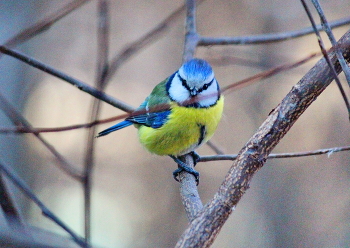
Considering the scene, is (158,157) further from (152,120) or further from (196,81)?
(196,81)

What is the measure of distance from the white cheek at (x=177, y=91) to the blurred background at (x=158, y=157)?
169 centimetres

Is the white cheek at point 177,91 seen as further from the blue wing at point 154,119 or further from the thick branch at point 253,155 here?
the thick branch at point 253,155

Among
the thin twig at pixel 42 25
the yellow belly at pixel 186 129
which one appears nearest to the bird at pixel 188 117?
the yellow belly at pixel 186 129

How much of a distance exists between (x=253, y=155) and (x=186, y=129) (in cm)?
107

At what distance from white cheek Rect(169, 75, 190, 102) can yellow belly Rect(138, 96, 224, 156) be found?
0.07 m

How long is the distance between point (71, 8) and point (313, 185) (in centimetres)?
420

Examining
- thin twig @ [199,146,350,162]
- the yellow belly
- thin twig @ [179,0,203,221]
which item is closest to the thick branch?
thin twig @ [179,0,203,221]

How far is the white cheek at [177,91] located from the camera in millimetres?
2539

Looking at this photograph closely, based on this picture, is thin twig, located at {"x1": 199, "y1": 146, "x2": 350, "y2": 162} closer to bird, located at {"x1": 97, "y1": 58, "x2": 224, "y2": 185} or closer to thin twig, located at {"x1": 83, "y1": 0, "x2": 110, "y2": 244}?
A: bird, located at {"x1": 97, "y1": 58, "x2": 224, "y2": 185}

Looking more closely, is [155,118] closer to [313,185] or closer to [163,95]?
[163,95]

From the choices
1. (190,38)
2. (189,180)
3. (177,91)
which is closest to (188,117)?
(177,91)

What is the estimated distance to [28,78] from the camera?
211 inches

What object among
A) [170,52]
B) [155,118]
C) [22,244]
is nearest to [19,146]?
[170,52]

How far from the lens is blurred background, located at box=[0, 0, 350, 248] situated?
4734mm
